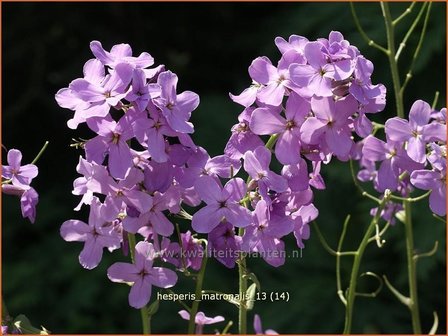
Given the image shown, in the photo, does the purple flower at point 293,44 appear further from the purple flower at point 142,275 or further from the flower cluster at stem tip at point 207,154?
the purple flower at point 142,275

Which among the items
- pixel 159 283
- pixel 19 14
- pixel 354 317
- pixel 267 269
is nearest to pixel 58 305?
pixel 267 269

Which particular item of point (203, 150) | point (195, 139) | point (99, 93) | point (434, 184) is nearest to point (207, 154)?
point (203, 150)

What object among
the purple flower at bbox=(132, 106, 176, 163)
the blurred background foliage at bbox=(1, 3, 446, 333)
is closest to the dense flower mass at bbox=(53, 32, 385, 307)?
the purple flower at bbox=(132, 106, 176, 163)

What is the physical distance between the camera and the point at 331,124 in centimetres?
73

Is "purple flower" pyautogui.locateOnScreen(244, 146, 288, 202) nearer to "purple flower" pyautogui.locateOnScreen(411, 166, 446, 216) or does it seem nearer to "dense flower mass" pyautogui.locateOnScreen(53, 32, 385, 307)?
"dense flower mass" pyautogui.locateOnScreen(53, 32, 385, 307)

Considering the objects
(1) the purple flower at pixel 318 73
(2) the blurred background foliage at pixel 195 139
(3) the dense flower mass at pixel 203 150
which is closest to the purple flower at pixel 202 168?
(3) the dense flower mass at pixel 203 150

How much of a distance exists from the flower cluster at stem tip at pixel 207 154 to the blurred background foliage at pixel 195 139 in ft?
4.07

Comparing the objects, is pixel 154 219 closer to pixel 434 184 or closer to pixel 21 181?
pixel 21 181

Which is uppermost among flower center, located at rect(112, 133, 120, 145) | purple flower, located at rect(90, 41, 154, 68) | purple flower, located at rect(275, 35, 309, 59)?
purple flower, located at rect(275, 35, 309, 59)

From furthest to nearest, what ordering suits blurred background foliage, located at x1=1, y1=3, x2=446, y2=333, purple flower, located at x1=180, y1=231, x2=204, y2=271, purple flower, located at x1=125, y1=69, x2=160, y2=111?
blurred background foliage, located at x1=1, y1=3, x2=446, y2=333 < purple flower, located at x1=180, y1=231, x2=204, y2=271 < purple flower, located at x1=125, y1=69, x2=160, y2=111

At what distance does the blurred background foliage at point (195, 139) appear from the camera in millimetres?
2086

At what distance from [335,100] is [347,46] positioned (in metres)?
0.06

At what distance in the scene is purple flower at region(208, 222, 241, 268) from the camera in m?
Answer: 0.74

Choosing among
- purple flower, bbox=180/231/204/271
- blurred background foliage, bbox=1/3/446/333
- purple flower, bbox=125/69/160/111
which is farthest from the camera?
blurred background foliage, bbox=1/3/446/333
